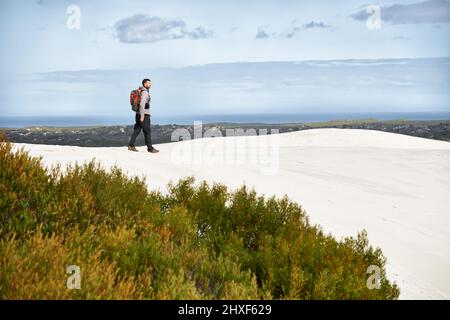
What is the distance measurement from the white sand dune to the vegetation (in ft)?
7.00

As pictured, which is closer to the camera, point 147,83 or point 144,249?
point 144,249

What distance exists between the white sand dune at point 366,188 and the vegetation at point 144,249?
7.00 feet

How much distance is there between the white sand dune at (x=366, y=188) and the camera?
27.1 ft

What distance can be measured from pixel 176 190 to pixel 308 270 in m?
3.33

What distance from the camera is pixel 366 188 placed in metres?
13.3

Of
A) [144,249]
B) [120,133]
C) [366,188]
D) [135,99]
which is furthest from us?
[120,133]

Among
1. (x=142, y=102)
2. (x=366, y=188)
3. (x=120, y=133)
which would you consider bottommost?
(x=366, y=188)

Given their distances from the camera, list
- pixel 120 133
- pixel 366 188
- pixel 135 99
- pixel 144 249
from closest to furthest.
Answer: pixel 144 249
pixel 366 188
pixel 135 99
pixel 120 133

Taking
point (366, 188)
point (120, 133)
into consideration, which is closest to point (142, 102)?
point (366, 188)

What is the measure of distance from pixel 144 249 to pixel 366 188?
32.1 feet

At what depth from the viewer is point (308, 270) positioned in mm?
5148

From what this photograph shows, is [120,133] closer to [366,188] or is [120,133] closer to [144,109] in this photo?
[144,109]

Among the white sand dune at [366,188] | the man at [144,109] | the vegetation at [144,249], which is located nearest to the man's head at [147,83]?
the man at [144,109]

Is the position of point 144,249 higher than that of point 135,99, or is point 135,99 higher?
point 135,99
